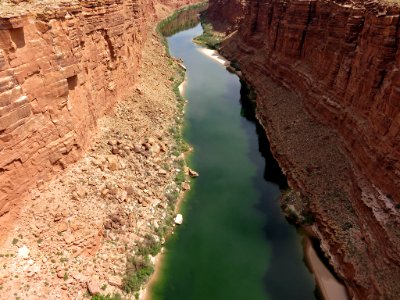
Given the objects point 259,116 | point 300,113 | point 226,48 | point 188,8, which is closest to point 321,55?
point 300,113

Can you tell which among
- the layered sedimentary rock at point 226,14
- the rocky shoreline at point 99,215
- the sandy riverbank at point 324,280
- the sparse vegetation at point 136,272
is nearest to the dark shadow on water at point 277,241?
the sandy riverbank at point 324,280

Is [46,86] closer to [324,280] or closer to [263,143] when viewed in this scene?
[324,280]

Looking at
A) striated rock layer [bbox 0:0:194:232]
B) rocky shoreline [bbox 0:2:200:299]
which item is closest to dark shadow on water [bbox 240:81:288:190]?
rocky shoreline [bbox 0:2:200:299]

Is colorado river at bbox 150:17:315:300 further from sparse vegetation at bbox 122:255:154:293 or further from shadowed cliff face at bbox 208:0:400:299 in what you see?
shadowed cliff face at bbox 208:0:400:299

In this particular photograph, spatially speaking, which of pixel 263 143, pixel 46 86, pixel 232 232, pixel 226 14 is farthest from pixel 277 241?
pixel 226 14

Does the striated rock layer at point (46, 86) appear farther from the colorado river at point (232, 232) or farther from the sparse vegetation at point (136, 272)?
the colorado river at point (232, 232)

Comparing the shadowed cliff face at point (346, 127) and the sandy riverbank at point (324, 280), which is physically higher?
the shadowed cliff face at point (346, 127)
